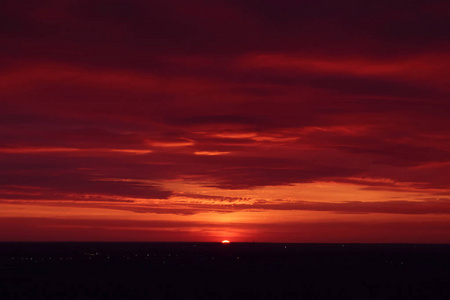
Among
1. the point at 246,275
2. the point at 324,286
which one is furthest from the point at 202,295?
the point at 246,275

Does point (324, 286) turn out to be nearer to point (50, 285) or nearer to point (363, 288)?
point (363, 288)

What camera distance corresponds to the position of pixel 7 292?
6100cm

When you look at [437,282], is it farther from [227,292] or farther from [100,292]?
[100,292]

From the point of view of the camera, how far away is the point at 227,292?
207ft

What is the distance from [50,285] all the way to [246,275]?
27826mm

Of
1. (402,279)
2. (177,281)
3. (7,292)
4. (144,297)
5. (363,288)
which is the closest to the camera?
(144,297)

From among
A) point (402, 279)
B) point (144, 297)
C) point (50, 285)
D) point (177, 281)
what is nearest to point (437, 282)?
point (402, 279)

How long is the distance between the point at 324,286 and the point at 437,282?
1554cm

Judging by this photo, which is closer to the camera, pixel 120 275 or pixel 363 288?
pixel 363 288

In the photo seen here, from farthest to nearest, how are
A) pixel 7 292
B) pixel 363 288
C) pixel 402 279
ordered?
1. pixel 402 279
2. pixel 363 288
3. pixel 7 292

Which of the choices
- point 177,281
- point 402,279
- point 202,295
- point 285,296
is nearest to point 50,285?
point 177,281

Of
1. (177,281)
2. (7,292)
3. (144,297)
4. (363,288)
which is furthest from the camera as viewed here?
(177,281)

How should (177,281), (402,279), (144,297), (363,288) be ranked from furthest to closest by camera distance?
(402,279)
(177,281)
(363,288)
(144,297)

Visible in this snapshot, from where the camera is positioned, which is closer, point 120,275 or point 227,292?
point 227,292
